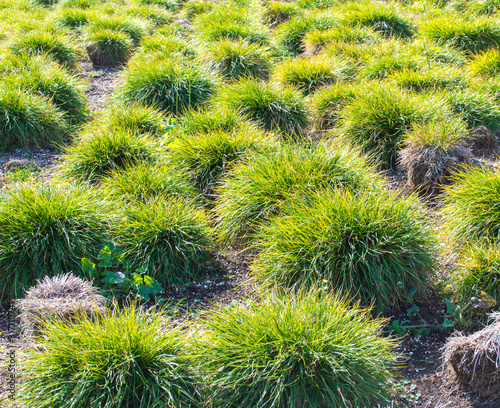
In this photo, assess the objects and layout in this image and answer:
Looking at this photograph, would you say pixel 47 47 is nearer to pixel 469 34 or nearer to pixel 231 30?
pixel 231 30

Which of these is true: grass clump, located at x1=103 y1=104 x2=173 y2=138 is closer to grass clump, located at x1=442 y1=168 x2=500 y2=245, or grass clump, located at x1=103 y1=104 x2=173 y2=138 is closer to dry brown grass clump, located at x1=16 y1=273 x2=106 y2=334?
dry brown grass clump, located at x1=16 y1=273 x2=106 y2=334

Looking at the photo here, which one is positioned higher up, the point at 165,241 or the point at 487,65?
the point at 487,65

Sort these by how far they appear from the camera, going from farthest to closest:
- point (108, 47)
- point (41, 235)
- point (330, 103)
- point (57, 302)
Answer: point (108, 47)
point (330, 103)
point (41, 235)
point (57, 302)

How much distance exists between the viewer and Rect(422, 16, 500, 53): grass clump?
6.77 metres

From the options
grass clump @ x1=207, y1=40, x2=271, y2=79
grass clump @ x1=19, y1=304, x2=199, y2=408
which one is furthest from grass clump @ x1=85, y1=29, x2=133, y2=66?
grass clump @ x1=19, y1=304, x2=199, y2=408

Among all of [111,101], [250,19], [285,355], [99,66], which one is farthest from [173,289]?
[250,19]

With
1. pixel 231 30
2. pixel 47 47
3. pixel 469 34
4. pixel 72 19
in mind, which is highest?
pixel 469 34

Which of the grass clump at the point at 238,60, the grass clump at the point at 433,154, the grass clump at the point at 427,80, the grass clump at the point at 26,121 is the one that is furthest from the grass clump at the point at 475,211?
the grass clump at the point at 26,121

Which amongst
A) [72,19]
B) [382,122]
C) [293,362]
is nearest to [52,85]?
[72,19]

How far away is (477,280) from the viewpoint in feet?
10.3

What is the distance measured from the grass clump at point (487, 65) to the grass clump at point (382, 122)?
69.6 inches

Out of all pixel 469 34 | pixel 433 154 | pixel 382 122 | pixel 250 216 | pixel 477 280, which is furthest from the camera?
pixel 469 34

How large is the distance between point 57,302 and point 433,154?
3.51 metres

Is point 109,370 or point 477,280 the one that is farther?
point 477,280
